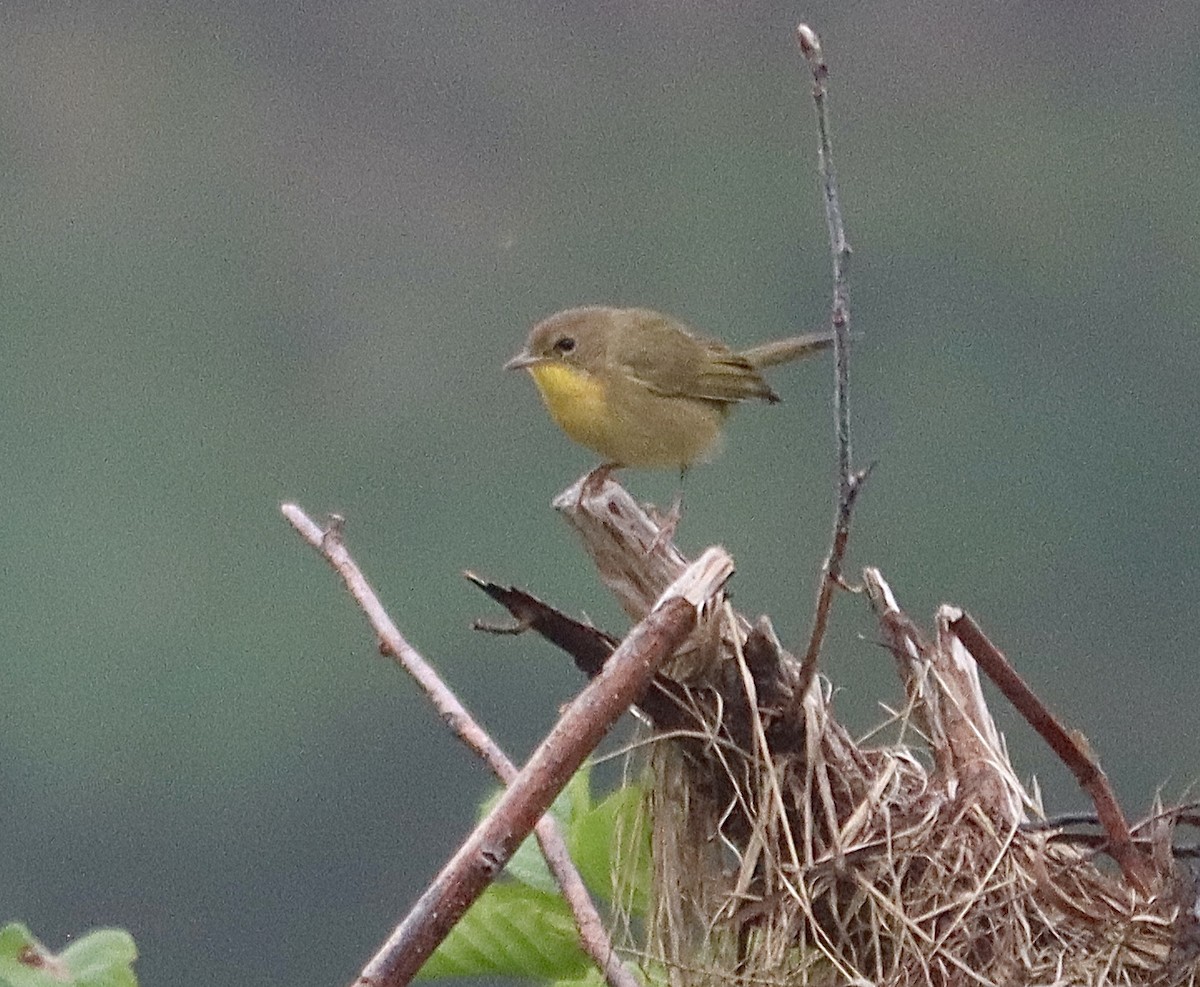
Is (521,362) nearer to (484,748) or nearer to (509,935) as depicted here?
(509,935)

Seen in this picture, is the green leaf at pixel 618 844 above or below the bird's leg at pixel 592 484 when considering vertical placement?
Result: below

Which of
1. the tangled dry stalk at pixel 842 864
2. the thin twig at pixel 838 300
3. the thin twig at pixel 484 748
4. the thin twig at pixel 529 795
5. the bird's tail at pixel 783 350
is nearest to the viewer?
the thin twig at pixel 529 795

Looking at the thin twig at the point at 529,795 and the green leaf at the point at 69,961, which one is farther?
the green leaf at the point at 69,961

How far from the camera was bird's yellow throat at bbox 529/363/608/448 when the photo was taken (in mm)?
2100

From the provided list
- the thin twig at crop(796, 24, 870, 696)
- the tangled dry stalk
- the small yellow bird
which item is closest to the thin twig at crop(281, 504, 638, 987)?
the tangled dry stalk

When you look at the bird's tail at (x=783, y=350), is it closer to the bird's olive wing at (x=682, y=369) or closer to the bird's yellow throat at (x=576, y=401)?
the bird's olive wing at (x=682, y=369)

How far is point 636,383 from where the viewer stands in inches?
83.6

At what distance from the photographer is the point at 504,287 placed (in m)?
2.84

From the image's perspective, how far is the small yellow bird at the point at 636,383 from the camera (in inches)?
82.6

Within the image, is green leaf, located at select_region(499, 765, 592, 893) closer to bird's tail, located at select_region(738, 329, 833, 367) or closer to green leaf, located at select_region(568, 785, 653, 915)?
green leaf, located at select_region(568, 785, 653, 915)

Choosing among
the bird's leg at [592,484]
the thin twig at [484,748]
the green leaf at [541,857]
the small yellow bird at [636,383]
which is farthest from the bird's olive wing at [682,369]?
the thin twig at [484,748]

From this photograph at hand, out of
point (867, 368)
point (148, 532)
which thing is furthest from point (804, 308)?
point (148, 532)

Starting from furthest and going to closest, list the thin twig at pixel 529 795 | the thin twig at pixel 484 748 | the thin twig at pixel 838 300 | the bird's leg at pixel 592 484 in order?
the bird's leg at pixel 592 484 < the thin twig at pixel 484 748 < the thin twig at pixel 838 300 < the thin twig at pixel 529 795

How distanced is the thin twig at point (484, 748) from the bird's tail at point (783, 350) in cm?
107
